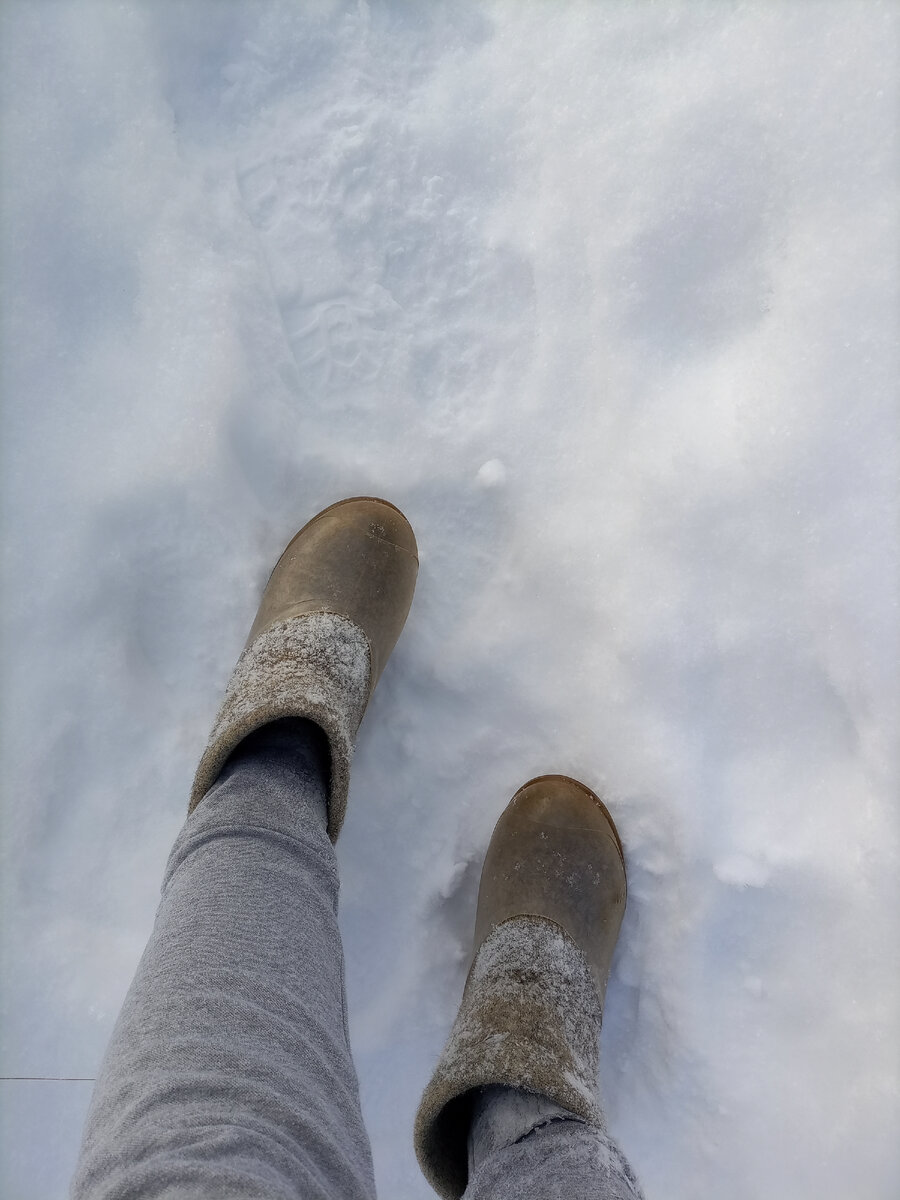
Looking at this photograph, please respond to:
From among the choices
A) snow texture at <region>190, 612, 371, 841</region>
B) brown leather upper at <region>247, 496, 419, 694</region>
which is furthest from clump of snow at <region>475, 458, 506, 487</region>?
snow texture at <region>190, 612, 371, 841</region>

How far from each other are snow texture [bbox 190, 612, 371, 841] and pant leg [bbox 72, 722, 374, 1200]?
56mm

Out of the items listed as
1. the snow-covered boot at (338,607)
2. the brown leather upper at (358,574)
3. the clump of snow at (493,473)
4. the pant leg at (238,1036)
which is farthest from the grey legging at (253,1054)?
the clump of snow at (493,473)

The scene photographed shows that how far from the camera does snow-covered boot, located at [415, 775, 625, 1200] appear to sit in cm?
88

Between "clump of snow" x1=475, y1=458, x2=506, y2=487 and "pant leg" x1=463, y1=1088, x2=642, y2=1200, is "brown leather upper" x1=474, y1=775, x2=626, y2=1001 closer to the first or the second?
"pant leg" x1=463, y1=1088, x2=642, y2=1200

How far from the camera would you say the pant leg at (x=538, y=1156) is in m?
0.75

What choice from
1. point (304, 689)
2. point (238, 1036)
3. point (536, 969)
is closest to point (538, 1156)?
point (536, 969)

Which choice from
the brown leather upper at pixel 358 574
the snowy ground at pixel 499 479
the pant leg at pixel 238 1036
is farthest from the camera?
the brown leather upper at pixel 358 574

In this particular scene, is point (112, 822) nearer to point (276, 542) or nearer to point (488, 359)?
point (276, 542)

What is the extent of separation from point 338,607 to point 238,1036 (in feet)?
1.97

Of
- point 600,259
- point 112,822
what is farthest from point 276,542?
point 600,259

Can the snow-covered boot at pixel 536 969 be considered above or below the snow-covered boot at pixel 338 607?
below

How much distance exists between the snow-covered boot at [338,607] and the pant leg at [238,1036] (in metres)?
0.17

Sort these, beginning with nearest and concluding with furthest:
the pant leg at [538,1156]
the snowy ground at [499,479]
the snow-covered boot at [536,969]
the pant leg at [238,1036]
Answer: the pant leg at [238,1036], the pant leg at [538,1156], the snow-covered boot at [536,969], the snowy ground at [499,479]

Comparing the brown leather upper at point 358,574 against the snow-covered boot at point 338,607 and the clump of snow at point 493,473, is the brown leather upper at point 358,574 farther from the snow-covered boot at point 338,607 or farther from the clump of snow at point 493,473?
the clump of snow at point 493,473
